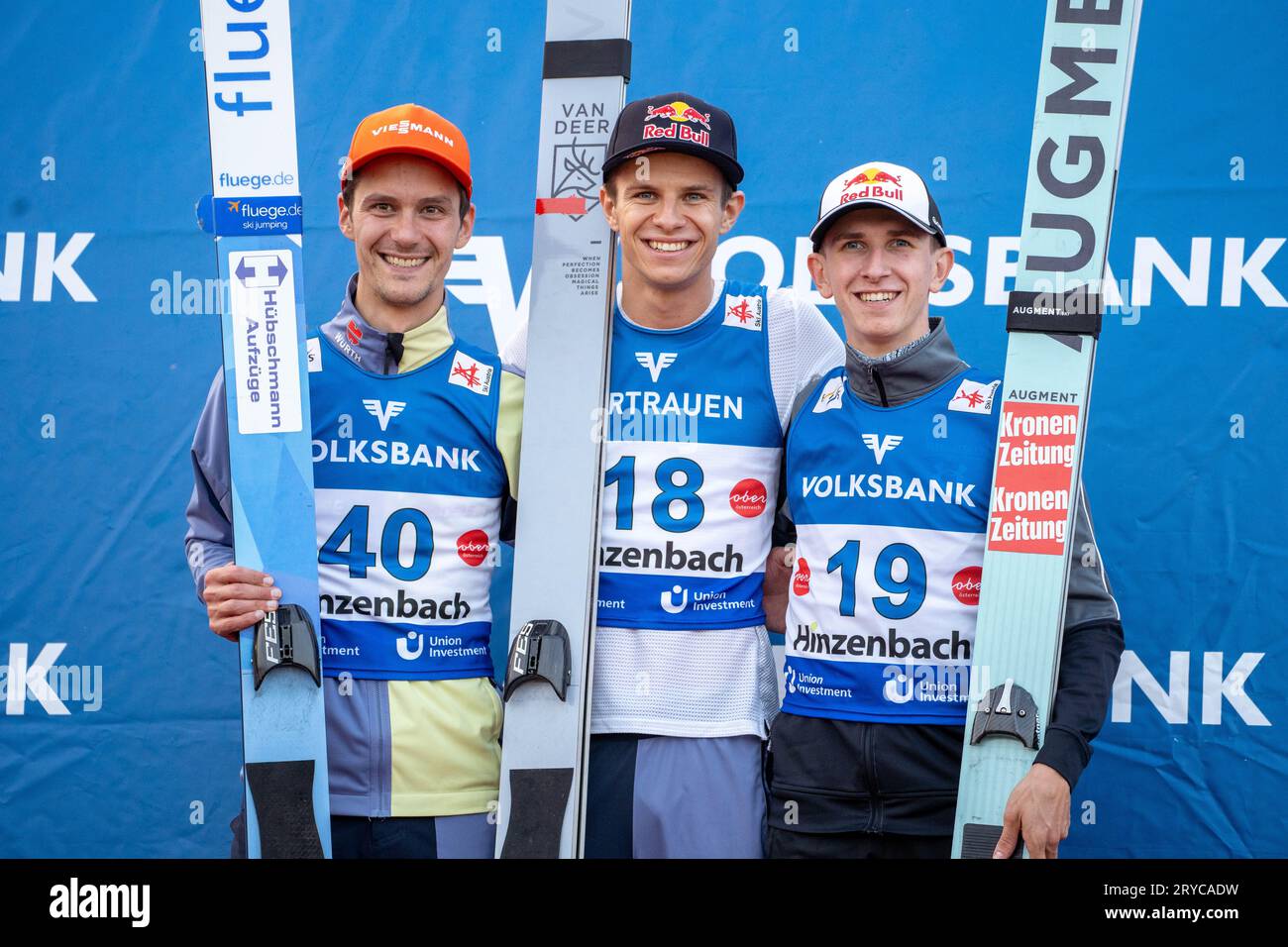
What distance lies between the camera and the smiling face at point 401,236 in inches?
82.0

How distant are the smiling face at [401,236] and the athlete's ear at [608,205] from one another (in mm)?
265

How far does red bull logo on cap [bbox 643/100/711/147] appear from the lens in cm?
202

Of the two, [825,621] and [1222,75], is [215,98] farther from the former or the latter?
[1222,75]

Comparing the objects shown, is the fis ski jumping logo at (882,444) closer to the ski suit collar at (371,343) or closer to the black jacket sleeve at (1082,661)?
the black jacket sleeve at (1082,661)

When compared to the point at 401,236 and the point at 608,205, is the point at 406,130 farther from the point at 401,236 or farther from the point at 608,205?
the point at 608,205

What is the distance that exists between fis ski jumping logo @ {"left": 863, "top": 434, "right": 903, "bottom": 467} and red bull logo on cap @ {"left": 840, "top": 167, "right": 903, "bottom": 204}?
1.29 feet

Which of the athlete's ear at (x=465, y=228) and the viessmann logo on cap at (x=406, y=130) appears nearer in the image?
the viessmann logo on cap at (x=406, y=130)

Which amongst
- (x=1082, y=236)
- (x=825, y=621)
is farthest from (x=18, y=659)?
(x=1082, y=236)

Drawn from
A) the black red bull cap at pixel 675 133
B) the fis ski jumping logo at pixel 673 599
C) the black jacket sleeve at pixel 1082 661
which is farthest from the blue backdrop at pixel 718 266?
the fis ski jumping logo at pixel 673 599

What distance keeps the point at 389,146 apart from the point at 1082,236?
46.6 inches

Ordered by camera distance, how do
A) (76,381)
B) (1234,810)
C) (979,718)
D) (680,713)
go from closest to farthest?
1. (979,718)
2. (680,713)
3. (1234,810)
4. (76,381)

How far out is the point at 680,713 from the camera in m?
1.98


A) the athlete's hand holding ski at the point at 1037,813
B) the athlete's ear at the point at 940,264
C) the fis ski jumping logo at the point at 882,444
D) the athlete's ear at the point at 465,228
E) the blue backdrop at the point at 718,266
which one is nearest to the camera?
the athlete's hand holding ski at the point at 1037,813

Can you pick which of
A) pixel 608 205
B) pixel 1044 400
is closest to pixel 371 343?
pixel 608 205
